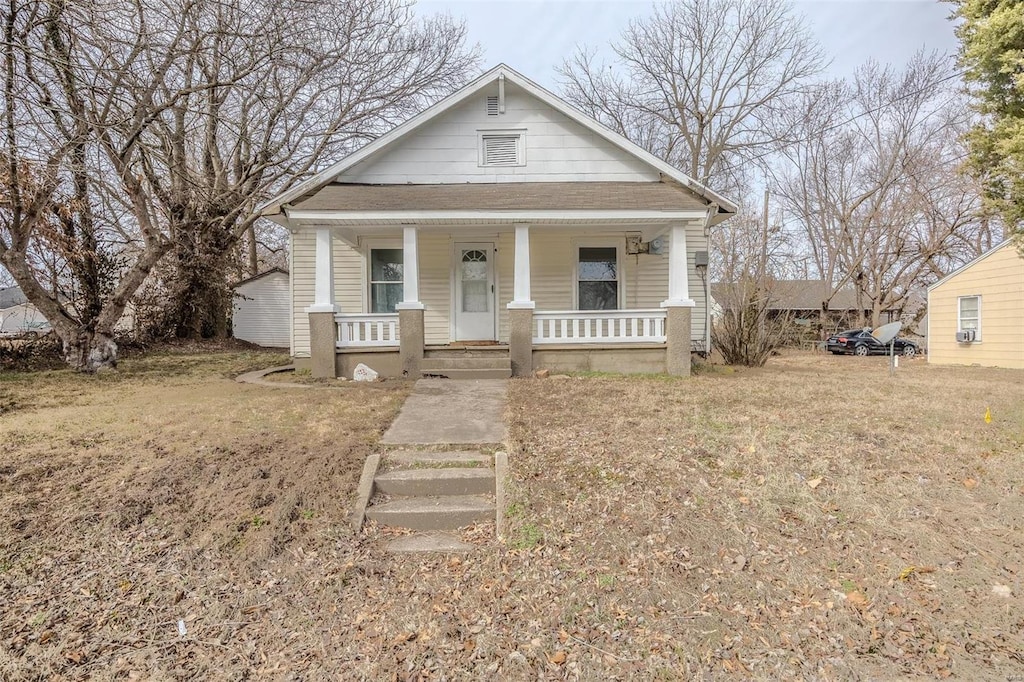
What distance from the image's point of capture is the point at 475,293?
11.3 meters

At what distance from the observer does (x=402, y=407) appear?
6492 mm

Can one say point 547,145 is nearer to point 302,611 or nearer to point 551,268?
point 551,268

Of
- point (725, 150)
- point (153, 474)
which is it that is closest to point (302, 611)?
point (153, 474)

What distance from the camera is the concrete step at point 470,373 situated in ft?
28.3

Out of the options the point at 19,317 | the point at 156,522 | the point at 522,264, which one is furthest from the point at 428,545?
the point at 19,317

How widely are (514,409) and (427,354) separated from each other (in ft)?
10.4

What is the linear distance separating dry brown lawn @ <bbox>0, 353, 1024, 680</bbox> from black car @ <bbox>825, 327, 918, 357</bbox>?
21944 millimetres

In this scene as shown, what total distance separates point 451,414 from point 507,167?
21.0 feet

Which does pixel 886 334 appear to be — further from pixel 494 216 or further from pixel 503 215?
pixel 494 216

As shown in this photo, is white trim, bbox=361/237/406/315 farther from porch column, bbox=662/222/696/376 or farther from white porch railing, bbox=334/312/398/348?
porch column, bbox=662/222/696/376

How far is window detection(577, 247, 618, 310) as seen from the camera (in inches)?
449

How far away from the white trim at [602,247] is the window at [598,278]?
0.05 meters

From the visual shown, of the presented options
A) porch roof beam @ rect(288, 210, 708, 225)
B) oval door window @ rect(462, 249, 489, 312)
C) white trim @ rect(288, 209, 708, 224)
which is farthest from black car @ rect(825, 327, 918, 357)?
oval door window @ rect(462, 249, 489, 312)

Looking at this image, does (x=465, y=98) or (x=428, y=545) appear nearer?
(x=428, y=545)
